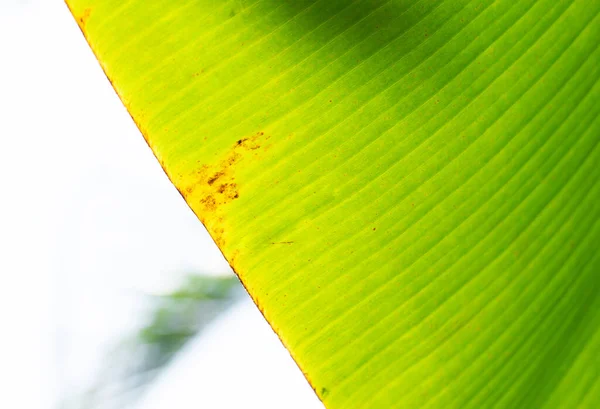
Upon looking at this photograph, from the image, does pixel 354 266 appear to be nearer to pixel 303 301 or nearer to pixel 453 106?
pixel 303 301

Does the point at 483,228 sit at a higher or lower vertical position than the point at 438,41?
lower

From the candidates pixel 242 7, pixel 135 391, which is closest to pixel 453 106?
pixel 242 7

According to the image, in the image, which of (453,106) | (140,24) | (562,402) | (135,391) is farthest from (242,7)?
(135,391)

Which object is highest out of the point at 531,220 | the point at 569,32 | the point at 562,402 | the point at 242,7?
the point at 242,7

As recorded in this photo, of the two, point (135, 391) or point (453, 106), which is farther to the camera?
point (135, 391)

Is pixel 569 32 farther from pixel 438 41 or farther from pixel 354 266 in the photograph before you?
pixel 354 266

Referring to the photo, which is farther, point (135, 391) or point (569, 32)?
point (135, 391)
